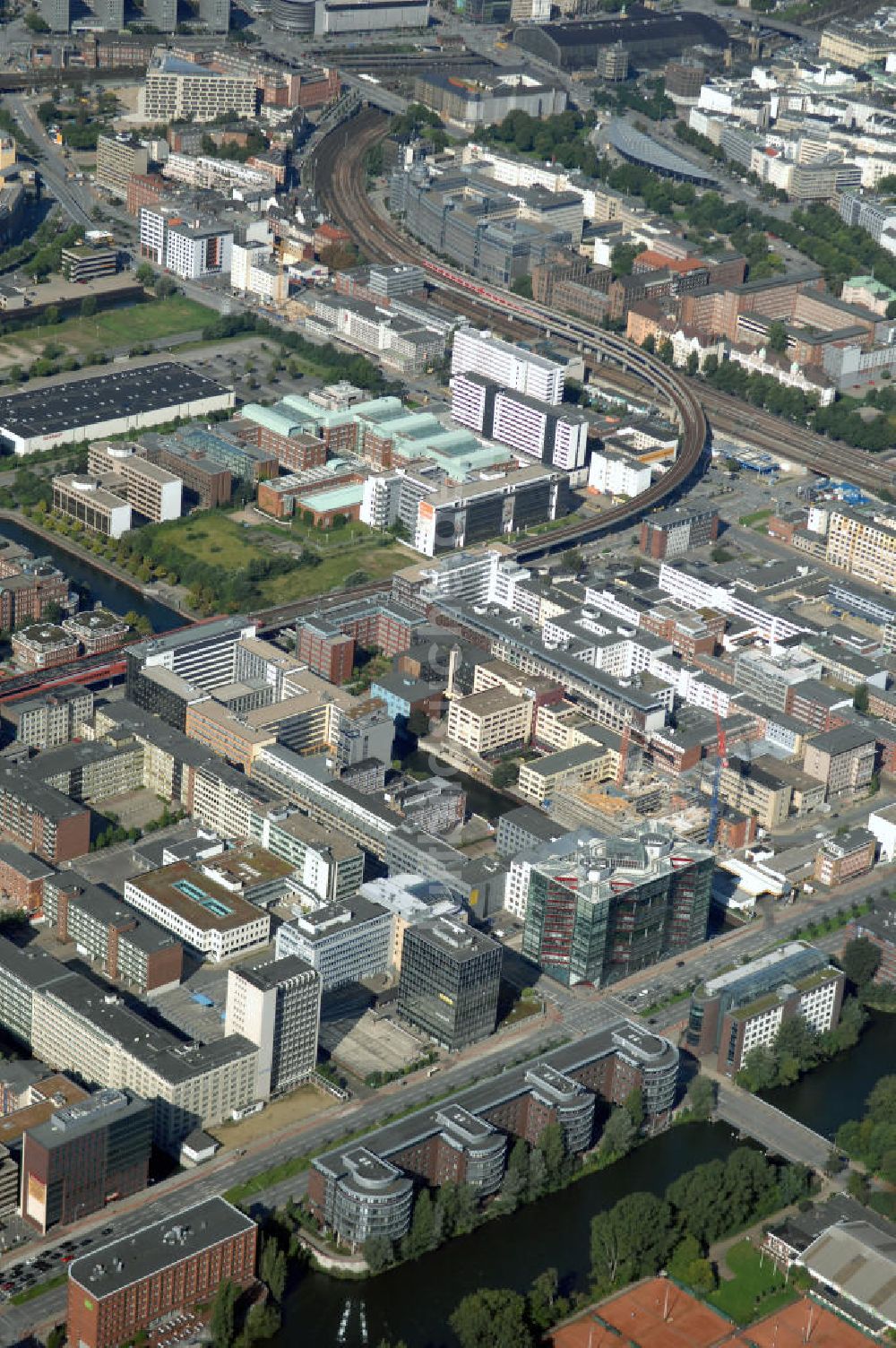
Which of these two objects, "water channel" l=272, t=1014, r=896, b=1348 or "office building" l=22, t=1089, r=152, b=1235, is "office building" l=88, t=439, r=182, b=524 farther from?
"office building" l=22, t=1089, r=152, b=1235

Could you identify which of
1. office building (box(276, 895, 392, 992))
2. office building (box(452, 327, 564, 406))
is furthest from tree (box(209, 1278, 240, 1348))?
office building (box(452, 327, 564, 406))

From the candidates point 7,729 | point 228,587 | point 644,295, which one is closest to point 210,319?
point 644,295

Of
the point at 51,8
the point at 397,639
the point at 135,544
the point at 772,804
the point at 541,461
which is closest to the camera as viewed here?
the point at 772,804

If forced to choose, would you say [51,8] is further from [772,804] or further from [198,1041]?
[198,1041]

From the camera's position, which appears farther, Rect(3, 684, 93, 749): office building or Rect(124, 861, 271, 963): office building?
Rect(3, 684, 93, 749): office building

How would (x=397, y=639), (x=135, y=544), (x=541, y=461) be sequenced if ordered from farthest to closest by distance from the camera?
(x=541, y=461) → (x=135, y=544) → (x=397, y=639)

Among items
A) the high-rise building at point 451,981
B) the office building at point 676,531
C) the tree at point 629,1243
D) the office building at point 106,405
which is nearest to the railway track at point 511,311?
the office building at point 676,531

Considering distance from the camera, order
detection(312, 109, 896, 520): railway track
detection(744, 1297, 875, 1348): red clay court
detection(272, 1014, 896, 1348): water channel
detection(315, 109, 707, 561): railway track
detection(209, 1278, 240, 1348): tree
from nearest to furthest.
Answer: detection(209, 1278, 240, 1348): tree → detection(744, 1297, 875, 1348): red clay court → detection(272, 1014, 896, 1348): water channel → detection(315, 109, 707, 561): railway track → detection(312, 109, 896, 520): railway track
